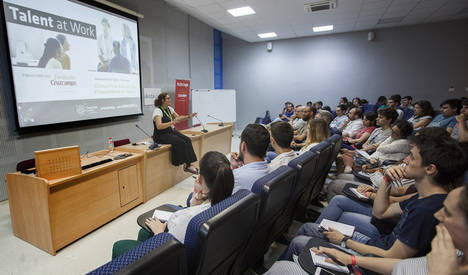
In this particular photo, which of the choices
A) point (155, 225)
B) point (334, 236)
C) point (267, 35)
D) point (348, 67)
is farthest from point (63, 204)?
point (348, 67)

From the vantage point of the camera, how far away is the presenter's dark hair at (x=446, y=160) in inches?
43.4

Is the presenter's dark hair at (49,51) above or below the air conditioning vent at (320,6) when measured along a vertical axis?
below

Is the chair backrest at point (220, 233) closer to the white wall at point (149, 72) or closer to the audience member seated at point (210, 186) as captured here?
the audience member seated at point (210, 186)

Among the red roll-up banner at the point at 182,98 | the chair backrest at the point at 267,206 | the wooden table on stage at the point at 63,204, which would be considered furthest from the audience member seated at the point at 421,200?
the red roll-up banner at the point at 182,98

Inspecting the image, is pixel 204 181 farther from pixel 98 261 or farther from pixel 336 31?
pixel 336 31

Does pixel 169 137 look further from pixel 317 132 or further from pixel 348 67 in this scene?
pixel 348 67

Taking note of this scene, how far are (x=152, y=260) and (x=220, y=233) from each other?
1.06 feet

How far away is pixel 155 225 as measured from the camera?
1.38m

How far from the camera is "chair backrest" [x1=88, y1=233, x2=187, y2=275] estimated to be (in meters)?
0.64

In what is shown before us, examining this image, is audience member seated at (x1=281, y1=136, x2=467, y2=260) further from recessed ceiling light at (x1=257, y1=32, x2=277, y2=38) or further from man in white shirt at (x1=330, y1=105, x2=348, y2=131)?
recessed ceiling light at (x1=257, y1=32, x2=277, y2=38)

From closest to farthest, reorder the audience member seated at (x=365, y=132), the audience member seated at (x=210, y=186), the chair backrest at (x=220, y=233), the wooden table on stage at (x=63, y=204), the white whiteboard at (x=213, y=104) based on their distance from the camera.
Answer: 1. the chair backrest at (x=220, y=233)
2. the audience member seated at (x=210, y=186)
3. the wooden table on stage at (x=63, y=204)
4. the audience member seated at (x=365, y=132)
5. the white whiteboard at (x=213, y=104)

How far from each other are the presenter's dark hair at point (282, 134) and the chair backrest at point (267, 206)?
0.64 meters

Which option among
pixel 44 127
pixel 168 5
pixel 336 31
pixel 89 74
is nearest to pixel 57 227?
pixel 44 127

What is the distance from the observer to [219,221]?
0.88 meters
